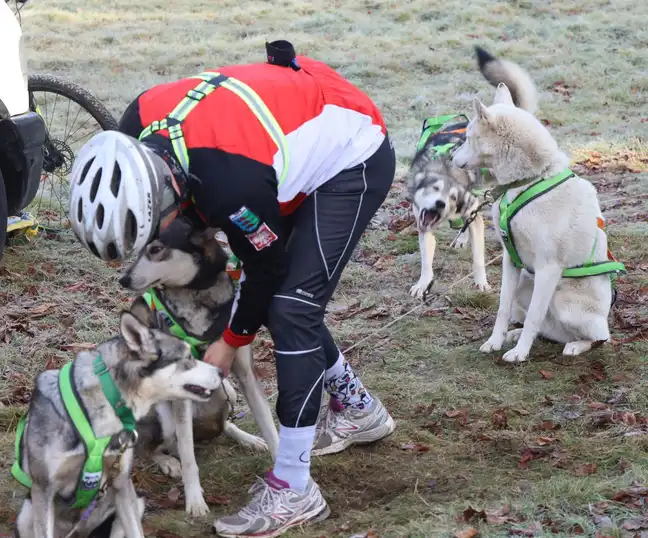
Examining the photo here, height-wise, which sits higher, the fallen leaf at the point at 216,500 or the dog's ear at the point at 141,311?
the dog's ear at the point at 141,311

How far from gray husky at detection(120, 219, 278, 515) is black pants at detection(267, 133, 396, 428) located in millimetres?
610

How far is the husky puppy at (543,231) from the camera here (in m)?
5.03

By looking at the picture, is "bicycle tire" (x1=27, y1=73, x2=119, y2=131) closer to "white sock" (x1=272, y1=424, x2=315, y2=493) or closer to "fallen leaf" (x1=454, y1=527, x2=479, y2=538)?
"white sock" (x1=272, y1=424, x2=315, y2=493)

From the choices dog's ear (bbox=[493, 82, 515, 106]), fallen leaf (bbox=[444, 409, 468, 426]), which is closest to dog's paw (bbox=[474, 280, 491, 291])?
dog's ear (bbox=[493, 82, 515, 106])

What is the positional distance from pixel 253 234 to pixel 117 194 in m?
0.50

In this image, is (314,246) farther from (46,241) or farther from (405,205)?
(405,205)

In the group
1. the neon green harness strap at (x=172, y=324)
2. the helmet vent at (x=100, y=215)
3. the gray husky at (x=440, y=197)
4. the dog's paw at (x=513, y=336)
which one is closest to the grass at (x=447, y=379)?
the dog's paw at (x=513, y=336)

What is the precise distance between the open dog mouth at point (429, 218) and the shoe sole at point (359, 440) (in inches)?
111

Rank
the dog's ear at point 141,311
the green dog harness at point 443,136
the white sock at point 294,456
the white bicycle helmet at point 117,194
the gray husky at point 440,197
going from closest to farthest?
the white bicycle helmet at point 117,194 < the dog's ear at point 141,311 < the white sock at point 294,456 < the gray husky at point 440,197 < the green dog harness at point 443,136

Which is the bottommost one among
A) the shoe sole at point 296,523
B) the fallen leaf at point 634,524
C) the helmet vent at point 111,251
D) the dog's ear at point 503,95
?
the shoe sole at point 296,523

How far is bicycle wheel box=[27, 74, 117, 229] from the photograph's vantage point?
6.87 meters

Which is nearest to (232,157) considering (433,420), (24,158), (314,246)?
(314,246)

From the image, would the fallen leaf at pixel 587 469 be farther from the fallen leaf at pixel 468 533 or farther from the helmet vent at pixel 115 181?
the helmet vent at pixel 115 181

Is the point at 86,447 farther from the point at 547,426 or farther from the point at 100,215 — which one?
the point at 547,426
